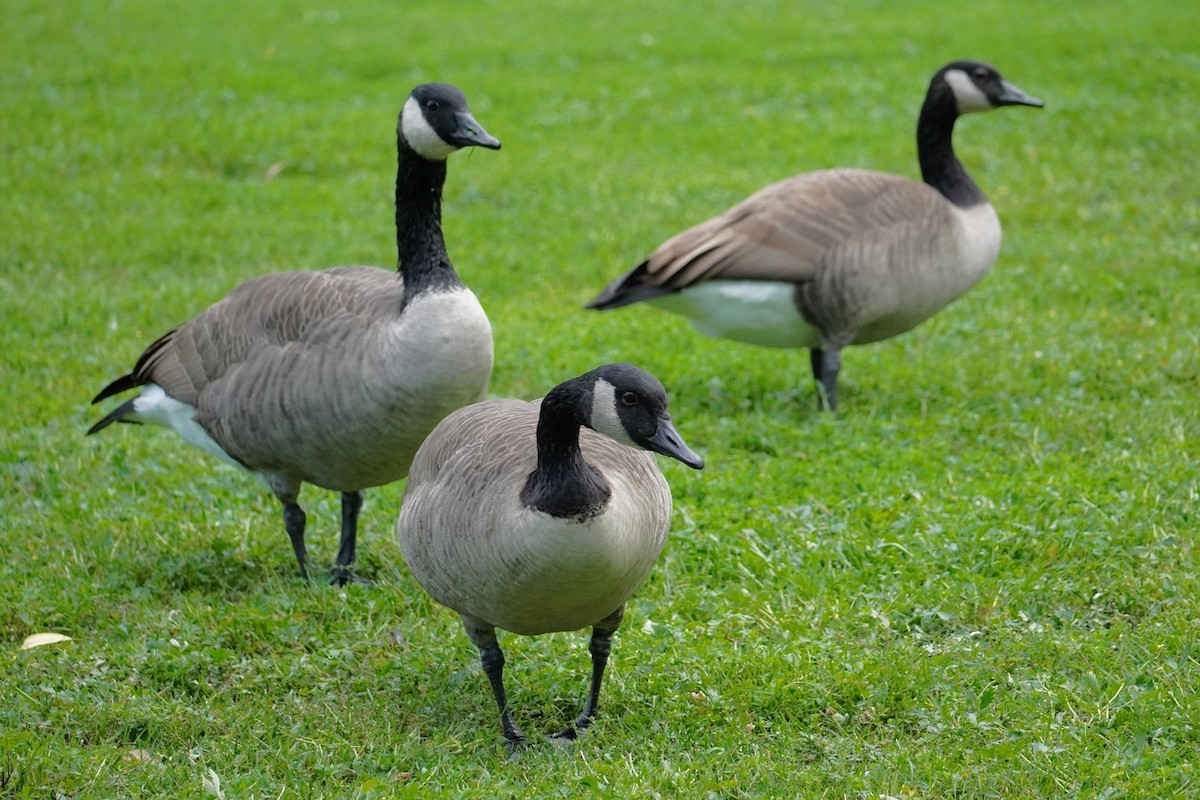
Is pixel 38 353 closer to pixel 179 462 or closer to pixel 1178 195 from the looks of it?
pixel 179 462

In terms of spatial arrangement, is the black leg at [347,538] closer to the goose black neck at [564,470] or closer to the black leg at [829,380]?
the goose black neck at [564,470]

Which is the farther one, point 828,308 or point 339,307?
point 828,308

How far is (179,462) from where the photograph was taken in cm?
715

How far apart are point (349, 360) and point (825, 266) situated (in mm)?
3100

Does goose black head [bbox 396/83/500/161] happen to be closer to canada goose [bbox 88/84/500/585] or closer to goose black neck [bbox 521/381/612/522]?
canada goose [bbox 88/84/500/585]

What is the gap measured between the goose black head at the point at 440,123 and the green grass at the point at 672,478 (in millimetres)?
1882

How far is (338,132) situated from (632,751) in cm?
1003

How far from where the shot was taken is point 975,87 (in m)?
8.11

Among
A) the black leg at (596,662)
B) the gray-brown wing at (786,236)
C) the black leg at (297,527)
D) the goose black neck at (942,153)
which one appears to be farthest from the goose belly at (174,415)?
the goose black neck at (942,153)

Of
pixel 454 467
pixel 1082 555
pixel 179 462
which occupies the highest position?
pixel 454 467

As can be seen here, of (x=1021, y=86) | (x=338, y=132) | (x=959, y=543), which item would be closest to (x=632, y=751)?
(x=959, y=543)

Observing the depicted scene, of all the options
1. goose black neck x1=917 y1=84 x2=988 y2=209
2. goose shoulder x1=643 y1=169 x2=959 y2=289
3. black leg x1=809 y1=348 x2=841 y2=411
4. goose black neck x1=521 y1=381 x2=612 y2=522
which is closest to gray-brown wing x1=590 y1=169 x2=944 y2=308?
goose shoulder x1=643 y1=169 x2=959 y2=289

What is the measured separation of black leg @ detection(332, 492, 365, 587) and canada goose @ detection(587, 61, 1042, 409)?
2.04m

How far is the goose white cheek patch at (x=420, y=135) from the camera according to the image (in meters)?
5.57
